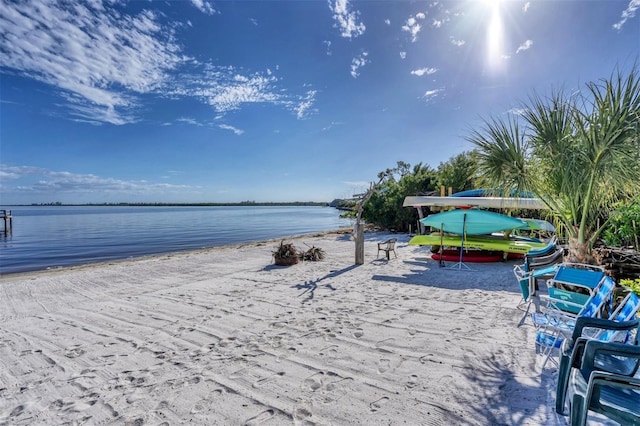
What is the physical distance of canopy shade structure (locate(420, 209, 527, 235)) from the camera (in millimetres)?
8727

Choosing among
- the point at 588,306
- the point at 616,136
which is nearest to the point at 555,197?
the point at 616,136

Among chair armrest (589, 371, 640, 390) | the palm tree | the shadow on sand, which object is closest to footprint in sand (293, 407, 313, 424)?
chair armrest (589, 371, 640, 390)

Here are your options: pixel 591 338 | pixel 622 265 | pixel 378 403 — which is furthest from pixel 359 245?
pixel 591 338

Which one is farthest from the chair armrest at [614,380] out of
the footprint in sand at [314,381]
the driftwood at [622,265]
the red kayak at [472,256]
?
the red kayak at [472,256]

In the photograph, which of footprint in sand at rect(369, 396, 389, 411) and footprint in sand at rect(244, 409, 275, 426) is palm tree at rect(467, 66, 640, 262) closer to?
footprint in sand at rect(369, 396, 389, 411)

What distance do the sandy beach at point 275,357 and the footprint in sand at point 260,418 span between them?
0.01m

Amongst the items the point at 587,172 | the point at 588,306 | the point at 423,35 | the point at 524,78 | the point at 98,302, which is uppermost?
the point at 423,35

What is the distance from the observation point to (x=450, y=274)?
791cm

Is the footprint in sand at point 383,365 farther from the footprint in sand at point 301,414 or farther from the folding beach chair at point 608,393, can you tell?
the folding beach chair at point 608,393

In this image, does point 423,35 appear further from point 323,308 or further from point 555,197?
point 323,308

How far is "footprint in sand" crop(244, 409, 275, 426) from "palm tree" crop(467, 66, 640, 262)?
4.91 m

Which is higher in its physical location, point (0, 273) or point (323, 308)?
point (323, 308)

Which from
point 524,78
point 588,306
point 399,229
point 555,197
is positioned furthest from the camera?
point 399,229

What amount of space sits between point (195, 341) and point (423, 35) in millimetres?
12843
